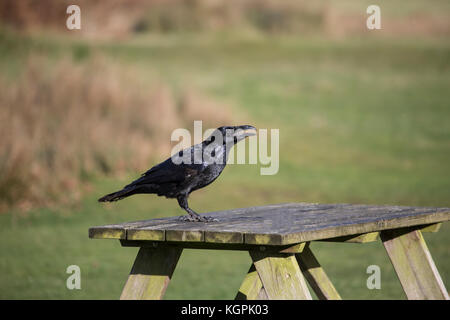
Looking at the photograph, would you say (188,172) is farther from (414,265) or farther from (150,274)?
(414,265)

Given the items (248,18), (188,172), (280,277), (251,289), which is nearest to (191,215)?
(188,172)

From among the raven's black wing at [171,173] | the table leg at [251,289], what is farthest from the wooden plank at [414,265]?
the raven's black wing at [171,173]

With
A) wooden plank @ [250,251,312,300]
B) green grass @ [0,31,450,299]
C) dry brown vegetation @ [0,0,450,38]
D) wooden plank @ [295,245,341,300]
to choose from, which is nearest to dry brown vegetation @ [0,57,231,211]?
green grass @ [0,31,450,299]

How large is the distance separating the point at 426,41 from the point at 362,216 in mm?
20064

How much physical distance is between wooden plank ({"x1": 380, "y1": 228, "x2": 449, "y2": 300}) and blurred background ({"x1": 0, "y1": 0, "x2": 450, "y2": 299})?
1.62 meters

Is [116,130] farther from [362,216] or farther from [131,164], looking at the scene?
[362,216]

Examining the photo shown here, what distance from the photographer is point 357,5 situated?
88.2 ft

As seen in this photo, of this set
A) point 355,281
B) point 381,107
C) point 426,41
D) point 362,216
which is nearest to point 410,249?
point 362,216

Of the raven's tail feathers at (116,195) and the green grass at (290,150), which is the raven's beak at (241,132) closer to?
the raven's tail feathers at (116,195)

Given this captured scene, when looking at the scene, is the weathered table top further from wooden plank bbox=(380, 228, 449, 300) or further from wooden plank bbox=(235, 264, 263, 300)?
wooden plank bbox=(235, 264, 263, 300)

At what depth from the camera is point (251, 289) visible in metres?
5.32

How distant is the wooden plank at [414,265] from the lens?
5.53m

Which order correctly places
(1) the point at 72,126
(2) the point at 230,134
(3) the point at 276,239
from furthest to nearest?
(1) the point at 72,126 → (2) the point at 230,134 → (3) the point at 276,239

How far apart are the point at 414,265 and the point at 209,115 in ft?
37.8
